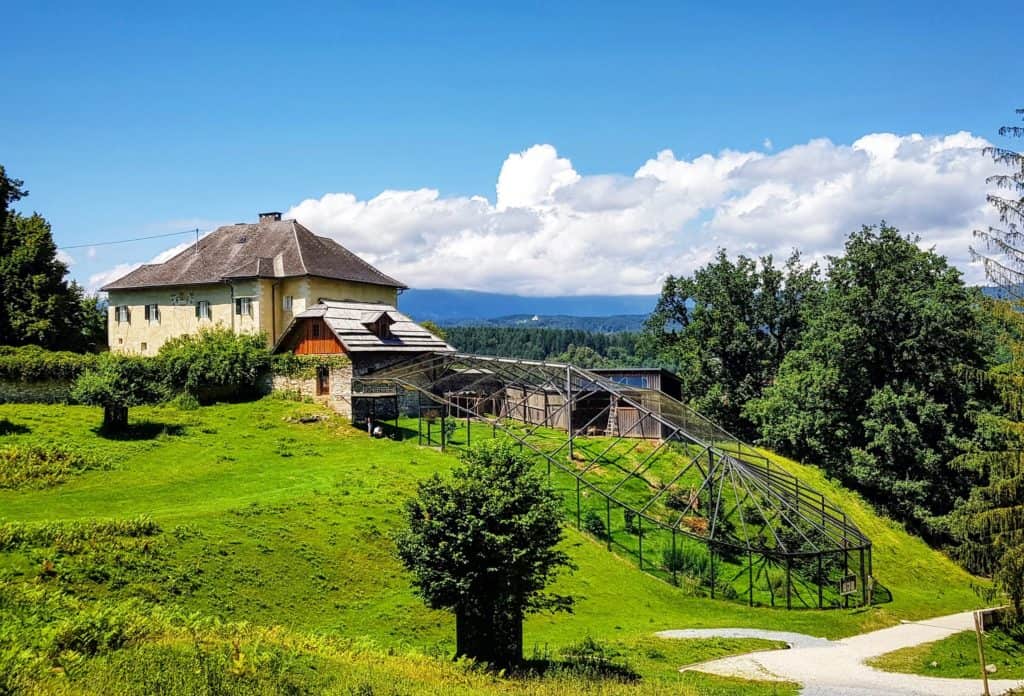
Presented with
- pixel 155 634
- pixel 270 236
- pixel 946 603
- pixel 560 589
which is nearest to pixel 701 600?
pixel 560 589

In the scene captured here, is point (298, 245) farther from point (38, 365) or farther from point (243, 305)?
point (38, 365)

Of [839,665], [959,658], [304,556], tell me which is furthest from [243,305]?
[959,658]

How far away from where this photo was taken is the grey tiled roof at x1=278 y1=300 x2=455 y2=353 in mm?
47062

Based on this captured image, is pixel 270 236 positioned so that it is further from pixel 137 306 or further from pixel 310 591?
pixel 310 591

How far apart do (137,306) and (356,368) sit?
67.0ft

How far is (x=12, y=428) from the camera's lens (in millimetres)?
36156

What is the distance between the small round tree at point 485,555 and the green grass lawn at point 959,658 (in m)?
10.2

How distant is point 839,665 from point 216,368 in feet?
122

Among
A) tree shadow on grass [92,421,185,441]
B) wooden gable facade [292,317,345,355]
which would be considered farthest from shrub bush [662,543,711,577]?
tree shadow on grass [92,421,185,441]

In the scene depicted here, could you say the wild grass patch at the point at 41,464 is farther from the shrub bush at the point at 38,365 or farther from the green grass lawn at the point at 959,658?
the green grass lawn at the point at 959,658

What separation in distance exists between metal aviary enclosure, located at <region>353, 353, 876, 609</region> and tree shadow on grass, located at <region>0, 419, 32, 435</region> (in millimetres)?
15742

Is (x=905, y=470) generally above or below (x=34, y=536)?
below

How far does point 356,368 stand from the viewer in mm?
46344

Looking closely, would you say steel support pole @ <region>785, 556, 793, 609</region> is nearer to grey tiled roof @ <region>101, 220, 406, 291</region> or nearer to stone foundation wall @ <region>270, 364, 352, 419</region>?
stone foundation wall @ <region>270, 364, 352, 419</region>
